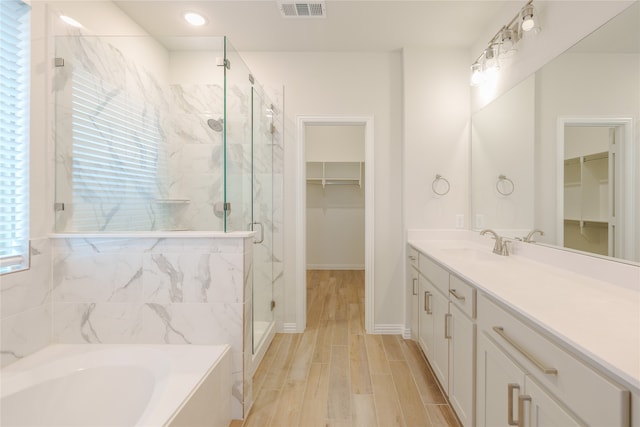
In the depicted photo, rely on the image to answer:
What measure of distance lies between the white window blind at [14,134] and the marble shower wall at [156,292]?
223 mm

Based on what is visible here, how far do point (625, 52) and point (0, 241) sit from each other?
2.99 meters

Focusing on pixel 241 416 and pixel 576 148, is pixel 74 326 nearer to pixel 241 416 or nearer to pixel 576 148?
pixel 241 416

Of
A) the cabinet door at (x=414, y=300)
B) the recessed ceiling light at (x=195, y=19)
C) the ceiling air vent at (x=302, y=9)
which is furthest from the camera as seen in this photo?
the cabinet door at (x=414, y=300)

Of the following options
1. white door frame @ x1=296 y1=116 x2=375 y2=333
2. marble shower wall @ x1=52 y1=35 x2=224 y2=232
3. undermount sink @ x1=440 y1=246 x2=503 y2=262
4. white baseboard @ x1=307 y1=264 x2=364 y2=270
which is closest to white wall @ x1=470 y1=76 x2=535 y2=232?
undermount sink @ x1=440 y1=246 x2=503 y2=262

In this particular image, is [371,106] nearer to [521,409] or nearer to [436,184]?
→ [436,184]

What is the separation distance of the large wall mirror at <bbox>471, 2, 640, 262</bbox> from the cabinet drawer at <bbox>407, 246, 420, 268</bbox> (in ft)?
2.22

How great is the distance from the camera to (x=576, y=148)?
60.4 inches

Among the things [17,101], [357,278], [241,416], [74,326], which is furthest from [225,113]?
[357,278]

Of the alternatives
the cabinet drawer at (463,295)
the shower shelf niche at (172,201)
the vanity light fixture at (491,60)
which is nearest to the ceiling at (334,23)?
the vanity light fixture at (491,60)

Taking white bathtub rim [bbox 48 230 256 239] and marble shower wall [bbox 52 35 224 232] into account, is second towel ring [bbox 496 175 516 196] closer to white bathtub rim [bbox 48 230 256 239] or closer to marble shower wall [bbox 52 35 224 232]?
white bathtub rim [bbox 48 230 256 239]

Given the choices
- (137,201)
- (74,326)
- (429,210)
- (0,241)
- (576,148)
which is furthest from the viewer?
(429,210)

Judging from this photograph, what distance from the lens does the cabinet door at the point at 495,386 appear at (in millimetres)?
1083

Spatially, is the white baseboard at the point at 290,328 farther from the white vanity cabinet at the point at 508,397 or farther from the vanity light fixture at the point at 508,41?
the vanity light fixture at the point at 508,41

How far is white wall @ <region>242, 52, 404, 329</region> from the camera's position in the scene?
114 inches
